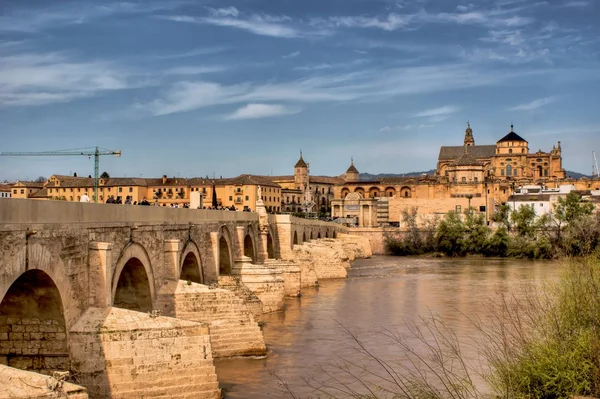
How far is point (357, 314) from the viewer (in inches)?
1124

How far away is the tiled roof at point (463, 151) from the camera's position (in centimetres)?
11950

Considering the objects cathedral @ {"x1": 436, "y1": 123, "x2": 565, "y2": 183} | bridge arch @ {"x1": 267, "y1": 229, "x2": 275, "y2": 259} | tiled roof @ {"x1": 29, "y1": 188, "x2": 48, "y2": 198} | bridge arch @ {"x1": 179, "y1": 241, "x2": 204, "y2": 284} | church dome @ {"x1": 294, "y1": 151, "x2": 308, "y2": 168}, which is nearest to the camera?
bridge arch @ {"x1": 179, "y1": 241, "x2": 204, "y2": 284}

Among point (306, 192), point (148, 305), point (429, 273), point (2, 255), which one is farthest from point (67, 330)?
point (306, 192)

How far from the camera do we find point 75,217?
44.6ft

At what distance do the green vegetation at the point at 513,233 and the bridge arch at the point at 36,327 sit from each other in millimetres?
53604

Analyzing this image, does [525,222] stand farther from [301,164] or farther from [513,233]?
[301,164]

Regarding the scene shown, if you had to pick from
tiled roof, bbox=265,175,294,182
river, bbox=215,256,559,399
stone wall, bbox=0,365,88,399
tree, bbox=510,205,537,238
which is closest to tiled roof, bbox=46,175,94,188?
river, bbox=215,256,559,399

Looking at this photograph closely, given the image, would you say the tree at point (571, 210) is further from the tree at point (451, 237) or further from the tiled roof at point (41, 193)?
the tiled roof at point (41, 193)

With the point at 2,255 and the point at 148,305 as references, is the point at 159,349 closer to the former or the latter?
the point at 2,255

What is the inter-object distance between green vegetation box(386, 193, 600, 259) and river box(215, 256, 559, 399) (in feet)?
30.1

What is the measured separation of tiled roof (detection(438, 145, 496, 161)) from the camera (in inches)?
4705

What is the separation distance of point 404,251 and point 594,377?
2685 inches

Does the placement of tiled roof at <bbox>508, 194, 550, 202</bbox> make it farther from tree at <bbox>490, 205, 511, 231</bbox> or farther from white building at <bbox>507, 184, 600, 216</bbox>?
tree at <bbox>490, 205, 511, 231</bbox>

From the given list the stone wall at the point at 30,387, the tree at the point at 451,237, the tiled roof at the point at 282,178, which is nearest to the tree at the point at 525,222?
the tree at the point at 451,237
